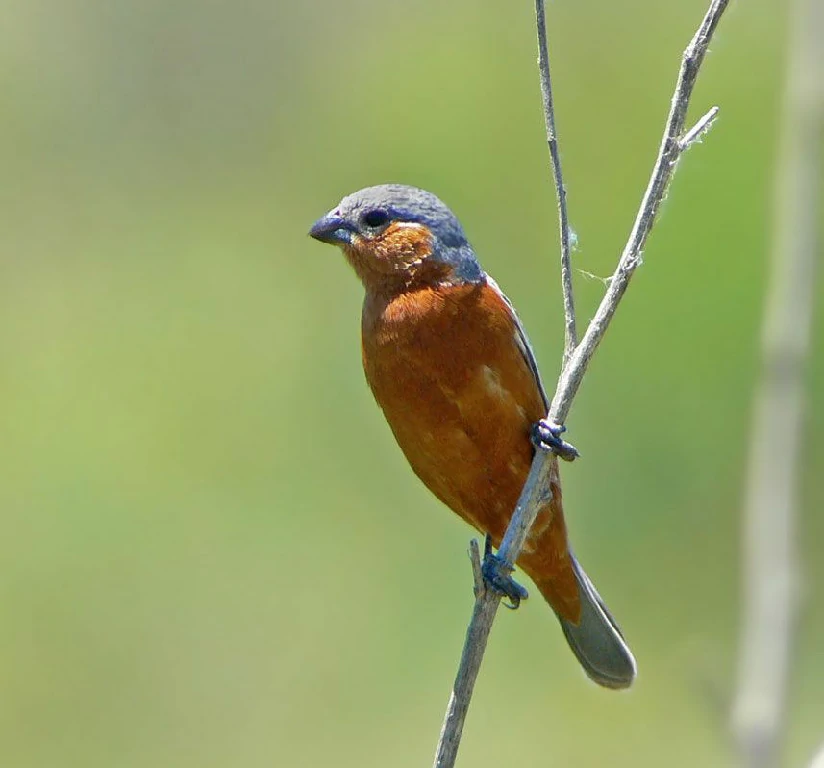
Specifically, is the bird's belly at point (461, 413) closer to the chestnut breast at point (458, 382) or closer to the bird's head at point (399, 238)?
the chestnut breast at point (458, 382)

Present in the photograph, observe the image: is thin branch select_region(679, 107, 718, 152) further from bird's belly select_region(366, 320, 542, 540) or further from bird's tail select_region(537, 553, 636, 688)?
bird's tail select_region(537, 553, 636, 688)

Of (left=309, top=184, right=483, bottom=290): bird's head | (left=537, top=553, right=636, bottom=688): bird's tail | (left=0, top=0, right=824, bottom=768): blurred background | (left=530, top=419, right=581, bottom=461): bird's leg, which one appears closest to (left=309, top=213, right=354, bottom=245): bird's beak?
(left=309, top=184, right=483, bottom=290): bird's head

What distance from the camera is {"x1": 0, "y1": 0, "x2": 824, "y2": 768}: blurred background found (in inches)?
289

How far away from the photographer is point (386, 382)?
14.1 feet

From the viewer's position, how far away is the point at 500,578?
382 centimetres

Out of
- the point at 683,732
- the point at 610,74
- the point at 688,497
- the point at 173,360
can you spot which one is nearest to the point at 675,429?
the point at 688,497

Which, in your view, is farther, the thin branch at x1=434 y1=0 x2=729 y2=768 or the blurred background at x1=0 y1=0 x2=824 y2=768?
the blurred background at x1=0 y1=0 x2=824 y2=768

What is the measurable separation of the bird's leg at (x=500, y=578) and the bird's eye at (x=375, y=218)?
45.8 inches

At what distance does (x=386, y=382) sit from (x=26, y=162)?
19.6 feet

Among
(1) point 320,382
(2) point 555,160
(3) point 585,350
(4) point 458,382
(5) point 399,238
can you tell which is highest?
(2) point 555,160

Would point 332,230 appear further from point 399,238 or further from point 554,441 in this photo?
point 554,441

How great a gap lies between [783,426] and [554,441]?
2.13 feet

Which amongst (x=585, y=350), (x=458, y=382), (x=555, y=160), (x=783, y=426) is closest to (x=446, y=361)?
(x=458, y=382)

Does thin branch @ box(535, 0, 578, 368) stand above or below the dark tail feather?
above
